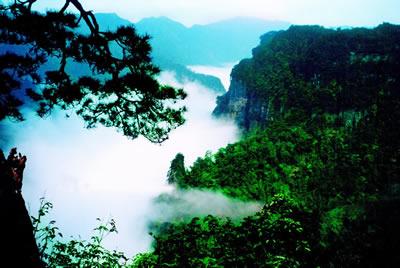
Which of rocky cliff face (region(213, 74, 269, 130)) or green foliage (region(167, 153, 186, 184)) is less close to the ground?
rocky cliff face (region(213, 74, 269, 130))

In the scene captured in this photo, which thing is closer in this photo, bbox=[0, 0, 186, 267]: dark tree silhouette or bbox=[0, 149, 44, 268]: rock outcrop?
bbox=[0, 149, 44, 268]: rock outcrop

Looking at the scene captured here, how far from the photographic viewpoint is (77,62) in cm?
672

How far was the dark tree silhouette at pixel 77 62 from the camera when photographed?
615 cm

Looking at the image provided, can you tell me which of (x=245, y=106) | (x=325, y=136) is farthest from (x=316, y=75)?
(x=245, y=106)

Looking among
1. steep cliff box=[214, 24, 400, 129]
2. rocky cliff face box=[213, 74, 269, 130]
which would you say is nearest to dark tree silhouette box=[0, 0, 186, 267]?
steep cliff box=[214, 24, 400, 129]

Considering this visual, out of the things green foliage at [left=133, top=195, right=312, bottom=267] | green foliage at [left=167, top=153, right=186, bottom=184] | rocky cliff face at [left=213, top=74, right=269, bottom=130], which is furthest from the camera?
rocky cliff face at [left=213, top=74, right=269, bottom=130]

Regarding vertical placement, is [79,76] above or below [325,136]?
below

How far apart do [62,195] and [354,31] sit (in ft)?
447

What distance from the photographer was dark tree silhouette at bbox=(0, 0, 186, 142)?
20.2 feet

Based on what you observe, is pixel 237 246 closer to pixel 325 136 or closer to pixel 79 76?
pixel 79 76

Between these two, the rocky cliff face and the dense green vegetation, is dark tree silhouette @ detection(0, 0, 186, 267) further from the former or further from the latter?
the rocky cliff face

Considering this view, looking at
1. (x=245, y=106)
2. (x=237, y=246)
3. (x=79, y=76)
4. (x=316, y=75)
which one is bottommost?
(x=237, y=246)

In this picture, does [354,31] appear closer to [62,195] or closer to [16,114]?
[16,114]

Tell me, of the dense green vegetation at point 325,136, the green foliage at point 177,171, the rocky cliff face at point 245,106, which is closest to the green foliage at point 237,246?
the dense green vegetation at point 325,136
